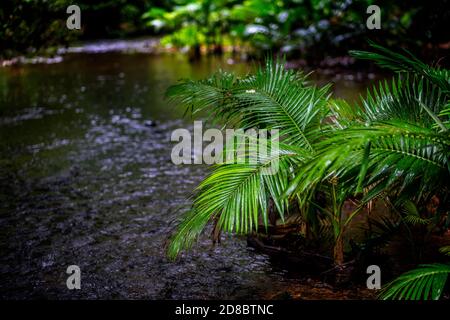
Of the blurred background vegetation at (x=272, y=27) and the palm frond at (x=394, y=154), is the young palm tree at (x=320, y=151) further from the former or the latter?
the blurred background vegetation at (x=272, y=27)

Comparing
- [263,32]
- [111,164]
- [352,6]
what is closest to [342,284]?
[111,164]

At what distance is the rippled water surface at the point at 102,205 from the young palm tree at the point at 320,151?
489 millimetres

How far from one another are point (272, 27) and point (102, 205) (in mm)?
8971

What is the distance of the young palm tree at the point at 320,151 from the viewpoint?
6.88 ft

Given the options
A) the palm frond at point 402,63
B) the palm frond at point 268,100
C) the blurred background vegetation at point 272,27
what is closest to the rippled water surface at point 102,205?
the palm frond at point 268,100

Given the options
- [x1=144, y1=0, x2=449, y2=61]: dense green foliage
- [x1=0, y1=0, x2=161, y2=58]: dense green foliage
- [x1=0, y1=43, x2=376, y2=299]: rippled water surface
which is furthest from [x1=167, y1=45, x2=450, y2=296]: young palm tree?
[x1=144, y1=0, x2=449, y2=61]: dense green foliage

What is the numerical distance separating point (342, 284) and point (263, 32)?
9.92m

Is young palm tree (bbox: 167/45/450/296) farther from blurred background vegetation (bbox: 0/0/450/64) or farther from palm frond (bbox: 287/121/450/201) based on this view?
blurred background vegetation (bbox: 0/0/450/64)

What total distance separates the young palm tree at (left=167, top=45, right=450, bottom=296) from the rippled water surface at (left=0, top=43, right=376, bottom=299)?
49 cm

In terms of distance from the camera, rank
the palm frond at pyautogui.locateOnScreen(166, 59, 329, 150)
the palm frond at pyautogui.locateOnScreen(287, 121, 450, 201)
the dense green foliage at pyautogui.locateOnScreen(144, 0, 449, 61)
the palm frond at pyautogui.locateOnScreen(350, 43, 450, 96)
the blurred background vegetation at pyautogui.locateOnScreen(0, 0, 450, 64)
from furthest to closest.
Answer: the dense green foliage at pyautogui.locateOnScreen(144, 0, 449, 61) → the blurred background vegetation at pyautogui.locateOnScreen(0, 0, 450, 64) → the palm frond at pyautogui.locateOnScreen(166, 59, 329, 150) → the palm frond at pyautogui.locateOnScreen(350, 43, 450, 96) → the palm frond at pyautogui.locateOnScreen(287, 121, 450, 201)

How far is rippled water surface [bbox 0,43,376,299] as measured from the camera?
2.83 m

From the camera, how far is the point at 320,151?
2096 mm
